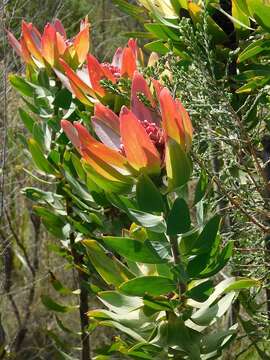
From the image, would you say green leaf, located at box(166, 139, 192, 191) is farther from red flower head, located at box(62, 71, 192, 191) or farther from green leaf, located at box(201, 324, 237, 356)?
green leaf, located at box(201, 324, 237, 356)

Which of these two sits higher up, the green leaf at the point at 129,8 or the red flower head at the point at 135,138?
the green leaf at the point at 129,8

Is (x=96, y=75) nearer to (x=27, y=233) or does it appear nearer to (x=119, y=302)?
(x=119, y=302)

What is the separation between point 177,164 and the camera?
101cm

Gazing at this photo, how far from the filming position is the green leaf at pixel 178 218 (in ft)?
3.39

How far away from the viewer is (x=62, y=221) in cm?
173

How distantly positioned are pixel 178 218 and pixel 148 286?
5.2 inches

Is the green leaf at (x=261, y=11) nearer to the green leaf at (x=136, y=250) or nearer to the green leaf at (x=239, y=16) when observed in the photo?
the green leaf at (x=239, y=16)

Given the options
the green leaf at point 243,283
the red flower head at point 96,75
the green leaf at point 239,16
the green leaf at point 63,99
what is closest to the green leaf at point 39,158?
the green leaf at point 63,99

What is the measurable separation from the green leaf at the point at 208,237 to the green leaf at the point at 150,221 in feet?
0.21

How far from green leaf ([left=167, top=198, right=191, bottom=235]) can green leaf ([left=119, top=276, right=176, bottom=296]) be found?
95 mm

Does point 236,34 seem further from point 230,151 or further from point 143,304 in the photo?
point 143,304

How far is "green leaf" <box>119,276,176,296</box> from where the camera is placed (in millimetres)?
1075

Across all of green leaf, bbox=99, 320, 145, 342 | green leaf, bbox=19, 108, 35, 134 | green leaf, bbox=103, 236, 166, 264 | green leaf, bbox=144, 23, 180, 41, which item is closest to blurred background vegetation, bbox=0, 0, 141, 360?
green leaf, bbox=19, 108, 35, 134

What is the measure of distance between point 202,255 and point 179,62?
476 mm
